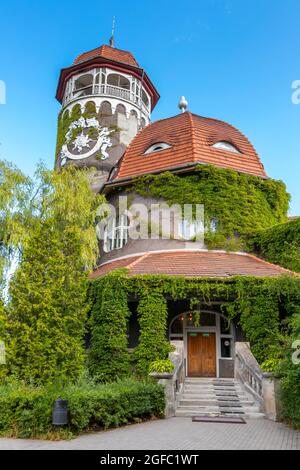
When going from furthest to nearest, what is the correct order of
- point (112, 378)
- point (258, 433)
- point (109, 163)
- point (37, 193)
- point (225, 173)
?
1. point (109, 163)
2. point (225, 173)
3. point (37, 193)
4. point (112, 378)
5. point (258, 433)

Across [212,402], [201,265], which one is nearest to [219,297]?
[201,265]

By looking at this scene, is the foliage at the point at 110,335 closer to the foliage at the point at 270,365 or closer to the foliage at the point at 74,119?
the foliage at the point at 270,365

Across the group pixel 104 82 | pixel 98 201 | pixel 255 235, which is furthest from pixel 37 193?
pixel 104 82

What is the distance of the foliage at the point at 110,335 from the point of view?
14602 mm

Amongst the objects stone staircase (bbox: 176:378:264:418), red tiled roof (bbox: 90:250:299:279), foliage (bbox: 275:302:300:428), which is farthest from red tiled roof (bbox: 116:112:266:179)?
foliage (bbox: 275:302:300:428)

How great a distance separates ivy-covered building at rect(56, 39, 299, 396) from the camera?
1489cm

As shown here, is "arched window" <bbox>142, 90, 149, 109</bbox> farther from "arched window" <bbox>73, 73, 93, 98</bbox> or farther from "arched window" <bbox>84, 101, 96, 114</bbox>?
"arched window" <bbox>84, 101, 96, 114</bbox>

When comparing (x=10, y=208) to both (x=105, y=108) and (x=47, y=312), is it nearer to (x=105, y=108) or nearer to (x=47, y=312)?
(x=47, y=312)

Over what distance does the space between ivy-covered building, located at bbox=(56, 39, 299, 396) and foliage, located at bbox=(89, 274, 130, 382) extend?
37mm

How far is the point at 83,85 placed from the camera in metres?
32.1

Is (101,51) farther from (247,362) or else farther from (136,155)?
(247,362)

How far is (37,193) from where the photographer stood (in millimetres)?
18156

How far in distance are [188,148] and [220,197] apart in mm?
3190

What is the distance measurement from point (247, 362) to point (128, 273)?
208 inches
